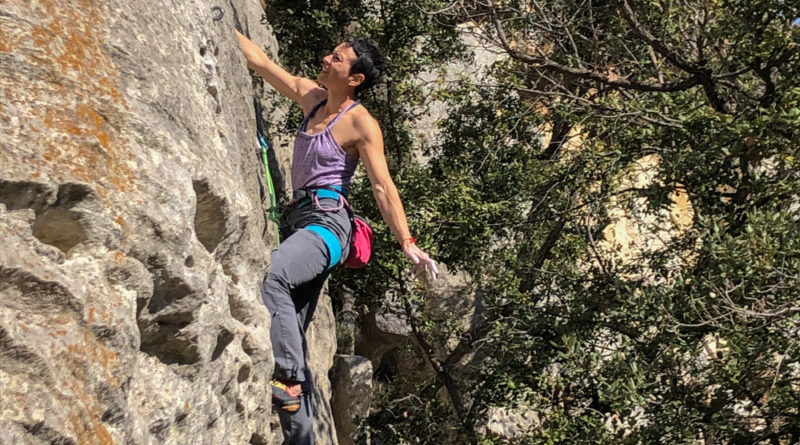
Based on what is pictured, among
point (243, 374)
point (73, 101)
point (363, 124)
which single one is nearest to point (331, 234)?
point (363, 124)

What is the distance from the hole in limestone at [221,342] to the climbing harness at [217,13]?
1685 millimetres

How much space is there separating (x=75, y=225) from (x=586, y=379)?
→ 5.72 meters

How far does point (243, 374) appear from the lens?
13.2 feet

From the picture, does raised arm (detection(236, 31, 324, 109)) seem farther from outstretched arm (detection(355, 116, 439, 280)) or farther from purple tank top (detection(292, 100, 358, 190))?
outstretched arm (detection(355, 116, 439, 280))

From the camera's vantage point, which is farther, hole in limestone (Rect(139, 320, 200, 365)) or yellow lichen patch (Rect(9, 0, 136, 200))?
hole in limestone (Rect(139, 320, 200, 365))

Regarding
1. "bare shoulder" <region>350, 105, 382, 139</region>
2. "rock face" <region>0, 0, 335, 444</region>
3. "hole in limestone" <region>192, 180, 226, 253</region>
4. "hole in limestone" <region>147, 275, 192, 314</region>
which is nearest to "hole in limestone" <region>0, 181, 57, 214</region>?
"rock face" <region>0, 0, 335, 444</region>

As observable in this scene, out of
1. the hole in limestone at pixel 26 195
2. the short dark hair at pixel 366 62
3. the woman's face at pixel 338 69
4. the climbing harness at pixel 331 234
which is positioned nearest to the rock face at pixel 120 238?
the hole in limestone at pixel 26 195

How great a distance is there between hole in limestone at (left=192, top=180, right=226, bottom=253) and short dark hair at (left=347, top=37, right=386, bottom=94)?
1731mm

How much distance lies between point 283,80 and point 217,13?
3.03 feet

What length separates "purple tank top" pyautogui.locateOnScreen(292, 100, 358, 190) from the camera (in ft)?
16.4

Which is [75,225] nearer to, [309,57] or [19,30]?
[19,30]

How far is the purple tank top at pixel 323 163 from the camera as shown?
500cm

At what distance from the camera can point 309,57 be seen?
8.27 meters

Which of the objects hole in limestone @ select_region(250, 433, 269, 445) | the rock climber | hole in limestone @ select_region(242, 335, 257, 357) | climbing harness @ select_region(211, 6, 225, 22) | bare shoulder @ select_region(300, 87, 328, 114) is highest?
bare shoulder @ select_region(300, 87, 328, 114)
